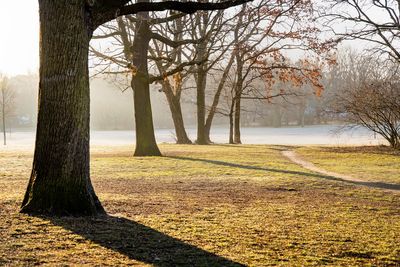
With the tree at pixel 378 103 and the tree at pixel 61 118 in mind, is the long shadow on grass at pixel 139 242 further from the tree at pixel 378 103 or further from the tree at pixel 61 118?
the tree at pixel 378 103

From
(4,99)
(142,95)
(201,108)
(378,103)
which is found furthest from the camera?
(4,99)

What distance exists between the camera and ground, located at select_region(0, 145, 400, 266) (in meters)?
5.39

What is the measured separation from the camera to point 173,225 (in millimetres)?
6961

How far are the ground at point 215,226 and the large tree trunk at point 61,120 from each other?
394 millimetres

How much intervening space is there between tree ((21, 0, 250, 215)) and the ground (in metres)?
0.40

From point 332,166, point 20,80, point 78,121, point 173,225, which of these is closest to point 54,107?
point 78,121

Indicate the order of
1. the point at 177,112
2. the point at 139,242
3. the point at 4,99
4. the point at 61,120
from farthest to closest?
1. the point at 4,99
2. the point at 177,112
3. the point at 61,120
4. the point at 139,242

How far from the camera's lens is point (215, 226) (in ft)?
22.9

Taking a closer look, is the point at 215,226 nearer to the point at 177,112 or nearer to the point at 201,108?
the point at 201,108

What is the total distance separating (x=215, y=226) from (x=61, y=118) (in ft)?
8.82

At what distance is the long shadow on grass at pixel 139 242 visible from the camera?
5.24m

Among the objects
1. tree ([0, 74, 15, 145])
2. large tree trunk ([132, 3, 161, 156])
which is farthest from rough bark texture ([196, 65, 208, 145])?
tree ([0, 74, 15, 145])

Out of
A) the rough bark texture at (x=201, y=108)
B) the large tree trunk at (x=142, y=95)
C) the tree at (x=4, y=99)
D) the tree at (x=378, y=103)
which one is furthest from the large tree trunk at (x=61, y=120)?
the tree at (x=4, y=99)

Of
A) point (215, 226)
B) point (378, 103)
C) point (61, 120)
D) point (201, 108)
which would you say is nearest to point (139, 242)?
point (215, 226)
